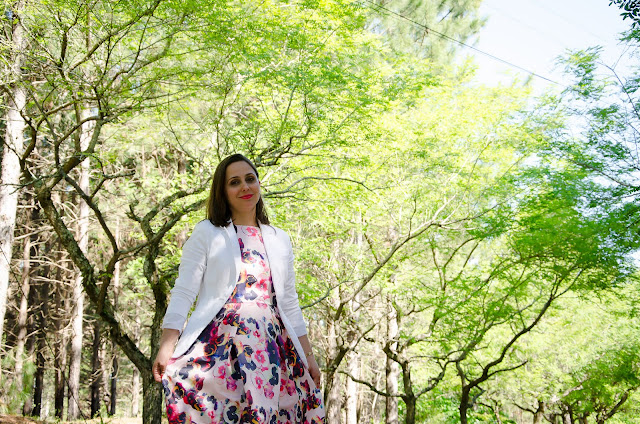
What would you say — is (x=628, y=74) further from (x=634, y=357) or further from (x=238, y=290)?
(x=634, y=357)

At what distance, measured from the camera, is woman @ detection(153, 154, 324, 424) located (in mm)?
1915

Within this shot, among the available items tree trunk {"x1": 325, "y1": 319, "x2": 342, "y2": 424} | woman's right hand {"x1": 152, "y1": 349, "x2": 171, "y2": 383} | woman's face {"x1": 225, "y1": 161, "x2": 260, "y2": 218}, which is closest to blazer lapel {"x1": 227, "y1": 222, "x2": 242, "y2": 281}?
woman's face {"x1": 225, "y1": 161, "x2": 260, "y2": 218}

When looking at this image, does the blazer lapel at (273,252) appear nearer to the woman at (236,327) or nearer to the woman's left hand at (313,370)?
the woman at (236,327)

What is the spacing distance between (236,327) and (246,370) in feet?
0.51

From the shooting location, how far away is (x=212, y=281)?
2.07 metres

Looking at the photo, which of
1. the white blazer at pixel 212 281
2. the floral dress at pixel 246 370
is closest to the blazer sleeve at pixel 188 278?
the white blazer at pixel 212 281

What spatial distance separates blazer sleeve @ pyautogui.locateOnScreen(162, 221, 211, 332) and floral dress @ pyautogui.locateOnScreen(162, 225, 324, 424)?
108mm

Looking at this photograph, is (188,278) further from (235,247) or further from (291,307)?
(291,307)

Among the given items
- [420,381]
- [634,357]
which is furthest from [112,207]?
[634,357]

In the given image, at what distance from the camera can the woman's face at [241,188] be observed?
2246 mm

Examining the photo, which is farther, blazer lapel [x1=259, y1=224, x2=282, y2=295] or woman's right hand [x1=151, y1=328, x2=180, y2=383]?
blazer lapel [x1=259, y1=224, x2=282, y2=295]

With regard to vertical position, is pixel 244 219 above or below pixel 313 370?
above

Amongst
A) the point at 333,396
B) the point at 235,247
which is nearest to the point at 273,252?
the point at 235,247

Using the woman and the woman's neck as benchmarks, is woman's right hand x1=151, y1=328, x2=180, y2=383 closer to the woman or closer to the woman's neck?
the woman
